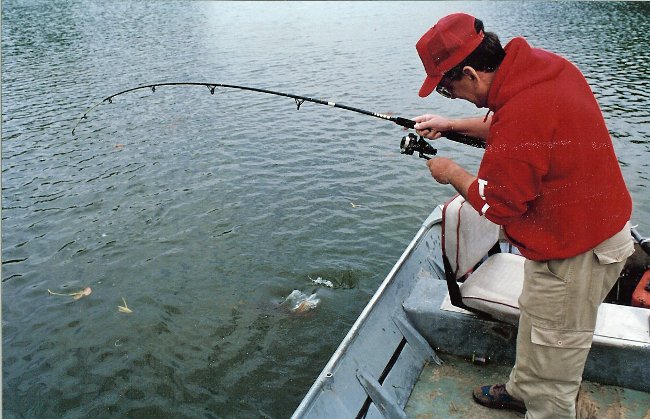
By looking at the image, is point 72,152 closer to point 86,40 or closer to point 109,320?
point 109,320

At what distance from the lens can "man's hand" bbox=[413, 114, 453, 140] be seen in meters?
4.29

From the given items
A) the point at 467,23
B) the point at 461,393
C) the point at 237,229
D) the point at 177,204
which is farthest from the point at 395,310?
the point at 177,204

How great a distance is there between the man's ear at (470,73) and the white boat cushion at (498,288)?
6.95 ft

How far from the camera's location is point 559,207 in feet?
9.73

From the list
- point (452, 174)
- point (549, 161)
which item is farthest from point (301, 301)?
point (549, 161)

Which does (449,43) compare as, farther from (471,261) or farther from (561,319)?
(471,261)

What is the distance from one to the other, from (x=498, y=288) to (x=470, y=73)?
2.19 meters

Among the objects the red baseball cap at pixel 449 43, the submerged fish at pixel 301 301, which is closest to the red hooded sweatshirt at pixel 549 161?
the red baseball cap at pixel 449 43

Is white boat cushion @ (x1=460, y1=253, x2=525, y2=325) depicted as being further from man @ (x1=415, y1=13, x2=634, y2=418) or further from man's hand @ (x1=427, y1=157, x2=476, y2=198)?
man's hand @ (x1=427, y1=157, x2=476, y2=198)

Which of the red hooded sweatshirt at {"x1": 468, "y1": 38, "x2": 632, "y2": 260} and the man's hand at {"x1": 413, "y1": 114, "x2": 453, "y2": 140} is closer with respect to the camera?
the red hooded sweatshirt at {"x1": 468, "y1": 38, "x2": 632, "y2": 260}

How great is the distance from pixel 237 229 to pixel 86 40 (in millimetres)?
25284

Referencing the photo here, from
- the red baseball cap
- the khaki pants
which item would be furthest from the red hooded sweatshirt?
the red baseball cap

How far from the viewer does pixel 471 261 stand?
4586 millimetres

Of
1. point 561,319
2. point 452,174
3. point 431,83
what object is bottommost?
point 561,319
